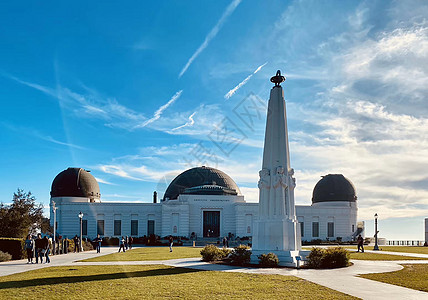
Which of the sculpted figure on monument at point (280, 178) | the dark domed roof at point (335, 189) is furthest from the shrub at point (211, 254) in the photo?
the dark domed roof at point (335, 189)

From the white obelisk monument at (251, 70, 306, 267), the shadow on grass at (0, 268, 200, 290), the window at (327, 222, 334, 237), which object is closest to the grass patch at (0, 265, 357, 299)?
the shadow on grass at (0, 268, 200, 290)

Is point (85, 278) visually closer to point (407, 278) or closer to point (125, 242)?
point (407, 278)

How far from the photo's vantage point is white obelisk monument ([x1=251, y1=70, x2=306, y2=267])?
21.9m

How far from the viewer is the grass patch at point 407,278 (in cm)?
1388

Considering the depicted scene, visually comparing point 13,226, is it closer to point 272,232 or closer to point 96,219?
point 96,219

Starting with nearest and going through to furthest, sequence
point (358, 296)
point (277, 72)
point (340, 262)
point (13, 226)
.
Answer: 1. point (358, 296)
2. point (340, 262)
3. point (277, 72)
4. point (13, 226)

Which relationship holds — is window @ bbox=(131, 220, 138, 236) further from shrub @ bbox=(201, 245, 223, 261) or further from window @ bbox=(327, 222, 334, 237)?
shrub @ bbox=(201, 245, 223, 261)

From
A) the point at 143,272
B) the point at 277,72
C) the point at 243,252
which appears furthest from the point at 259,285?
the point at 277,72

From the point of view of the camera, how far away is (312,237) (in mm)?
63844

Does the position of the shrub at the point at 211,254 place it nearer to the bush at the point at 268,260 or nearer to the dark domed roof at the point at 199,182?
the bush at the point at 268,260

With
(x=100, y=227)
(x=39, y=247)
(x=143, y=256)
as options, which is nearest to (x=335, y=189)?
(x=100, y=227)

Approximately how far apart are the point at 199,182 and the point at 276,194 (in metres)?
47.0

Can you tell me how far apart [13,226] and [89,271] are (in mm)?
26904

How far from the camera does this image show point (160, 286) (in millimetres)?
13141
